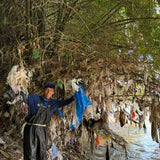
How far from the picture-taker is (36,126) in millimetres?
2738

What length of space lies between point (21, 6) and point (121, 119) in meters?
2.84

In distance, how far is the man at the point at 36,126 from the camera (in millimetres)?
2678

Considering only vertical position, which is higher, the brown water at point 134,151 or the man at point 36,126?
the man at point 36,126

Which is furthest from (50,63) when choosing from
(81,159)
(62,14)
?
(81,159)

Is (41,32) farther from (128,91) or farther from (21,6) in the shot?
(128,91)

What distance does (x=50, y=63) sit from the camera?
337 centimetres

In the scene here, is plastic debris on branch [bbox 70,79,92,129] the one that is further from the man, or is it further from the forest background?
the forest background

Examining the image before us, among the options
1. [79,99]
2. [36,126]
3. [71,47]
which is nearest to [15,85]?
[36,126]

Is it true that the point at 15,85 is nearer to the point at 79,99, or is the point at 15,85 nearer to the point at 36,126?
the point at 36,126

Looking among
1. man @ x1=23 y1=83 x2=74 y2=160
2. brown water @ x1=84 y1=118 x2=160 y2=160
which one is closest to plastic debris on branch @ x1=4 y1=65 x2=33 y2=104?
man @ x1=23 y1=83 x2=74 y2=160

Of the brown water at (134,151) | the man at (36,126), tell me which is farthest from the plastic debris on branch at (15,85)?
the brown water at (134,151)

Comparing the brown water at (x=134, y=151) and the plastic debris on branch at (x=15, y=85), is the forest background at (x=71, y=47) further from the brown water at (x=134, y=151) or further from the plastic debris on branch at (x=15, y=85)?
the brown water at (x=134, y=151)

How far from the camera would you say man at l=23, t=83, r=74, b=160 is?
2678 mm

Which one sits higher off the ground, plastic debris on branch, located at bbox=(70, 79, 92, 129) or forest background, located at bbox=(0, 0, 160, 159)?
forest background, located at bbox=(0, 0, 160, 159)
